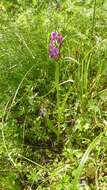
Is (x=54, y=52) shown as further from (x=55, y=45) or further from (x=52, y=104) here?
(x=52, y=104)

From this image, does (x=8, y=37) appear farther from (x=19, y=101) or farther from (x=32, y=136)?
(x=32, y=136)

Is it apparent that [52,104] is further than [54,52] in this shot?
Yes

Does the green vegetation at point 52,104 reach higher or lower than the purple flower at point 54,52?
lower

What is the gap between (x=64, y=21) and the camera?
235cm

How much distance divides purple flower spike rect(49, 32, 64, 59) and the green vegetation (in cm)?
9

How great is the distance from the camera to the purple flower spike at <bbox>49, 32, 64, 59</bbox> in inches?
69.8

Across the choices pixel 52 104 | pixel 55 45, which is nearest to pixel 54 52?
pixel 55 45

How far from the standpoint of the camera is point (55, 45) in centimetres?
181

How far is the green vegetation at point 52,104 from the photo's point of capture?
1878mm

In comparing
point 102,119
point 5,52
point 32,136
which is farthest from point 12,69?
point 102,119

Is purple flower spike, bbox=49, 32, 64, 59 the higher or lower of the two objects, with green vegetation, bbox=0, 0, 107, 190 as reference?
higher

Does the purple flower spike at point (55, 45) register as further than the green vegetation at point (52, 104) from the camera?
No

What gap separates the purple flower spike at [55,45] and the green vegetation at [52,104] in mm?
88

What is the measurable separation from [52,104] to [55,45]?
391mm
